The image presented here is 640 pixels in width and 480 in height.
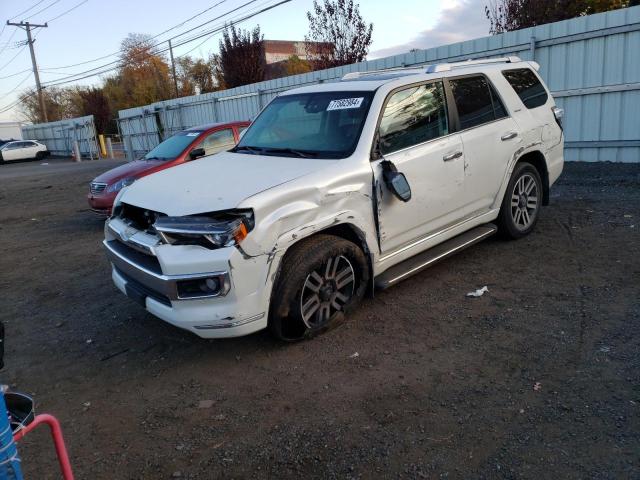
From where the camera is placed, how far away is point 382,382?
321 centimetres

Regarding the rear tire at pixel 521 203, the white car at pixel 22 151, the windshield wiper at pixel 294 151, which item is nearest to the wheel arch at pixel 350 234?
the windshield wiper at pixel 294 151

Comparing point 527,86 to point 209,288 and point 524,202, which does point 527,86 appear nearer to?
point 524,202

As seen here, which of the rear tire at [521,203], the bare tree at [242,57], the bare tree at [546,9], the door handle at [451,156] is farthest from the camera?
the bare tree at [242,57]

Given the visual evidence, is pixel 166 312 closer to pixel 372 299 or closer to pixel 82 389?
pixel 82 389

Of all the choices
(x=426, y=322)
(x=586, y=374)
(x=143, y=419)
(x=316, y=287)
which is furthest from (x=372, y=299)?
(x=143, y=419)

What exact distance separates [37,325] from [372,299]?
3.12 meters

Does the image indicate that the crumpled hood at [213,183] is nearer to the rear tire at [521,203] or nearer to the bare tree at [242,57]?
the rear tire at [521,203]

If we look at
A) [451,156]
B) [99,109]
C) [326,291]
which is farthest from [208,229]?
[99,109]

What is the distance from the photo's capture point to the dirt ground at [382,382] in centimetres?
258

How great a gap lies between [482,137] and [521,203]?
116 centimetres

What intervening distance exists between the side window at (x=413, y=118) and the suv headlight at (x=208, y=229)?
147cm

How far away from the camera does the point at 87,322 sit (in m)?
4.56

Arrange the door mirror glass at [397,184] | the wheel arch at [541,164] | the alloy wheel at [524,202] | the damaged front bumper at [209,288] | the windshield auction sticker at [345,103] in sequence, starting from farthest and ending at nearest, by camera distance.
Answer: the wheel arch at [541,164]
the alloy wheel at [524,202]
the windshield auction sticker at [345,103]
the door mirror glass at [397,184]
the damaged front bumper at [209,288]

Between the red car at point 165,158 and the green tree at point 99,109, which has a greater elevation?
the green tree at point 99,109
